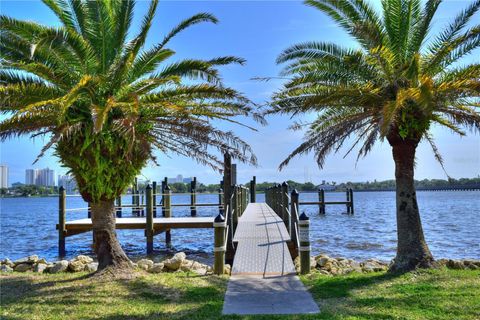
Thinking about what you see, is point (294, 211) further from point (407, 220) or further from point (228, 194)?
point (407, 220)

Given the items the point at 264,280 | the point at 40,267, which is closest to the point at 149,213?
the point at 40,267

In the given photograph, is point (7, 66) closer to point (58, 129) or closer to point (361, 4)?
point (58, 129)

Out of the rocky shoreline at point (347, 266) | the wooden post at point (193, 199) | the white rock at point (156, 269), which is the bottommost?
the rocky shoreline at point (347, 266)

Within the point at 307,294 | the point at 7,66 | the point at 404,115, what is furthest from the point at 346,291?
the point at 7,66

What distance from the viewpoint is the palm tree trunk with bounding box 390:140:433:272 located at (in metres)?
9.34

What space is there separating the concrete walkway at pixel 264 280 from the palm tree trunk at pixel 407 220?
2.28m

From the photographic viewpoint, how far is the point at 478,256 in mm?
17609

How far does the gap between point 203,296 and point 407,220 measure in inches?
177

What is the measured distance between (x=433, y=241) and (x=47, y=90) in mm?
19333

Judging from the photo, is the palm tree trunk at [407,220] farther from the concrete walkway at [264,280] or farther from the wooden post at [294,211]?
the wooden post at [294,211]

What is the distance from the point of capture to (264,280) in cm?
900

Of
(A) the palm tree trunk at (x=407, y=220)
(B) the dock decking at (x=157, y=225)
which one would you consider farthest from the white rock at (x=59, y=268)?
(A) the palm tree trunk at (x=407, y=220)

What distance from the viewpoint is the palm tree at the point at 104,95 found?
8.38 m

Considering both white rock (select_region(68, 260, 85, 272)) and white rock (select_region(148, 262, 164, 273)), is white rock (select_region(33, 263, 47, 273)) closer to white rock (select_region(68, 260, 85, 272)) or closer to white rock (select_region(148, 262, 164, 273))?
white rock (select_region(68, 260, 85, 272))
